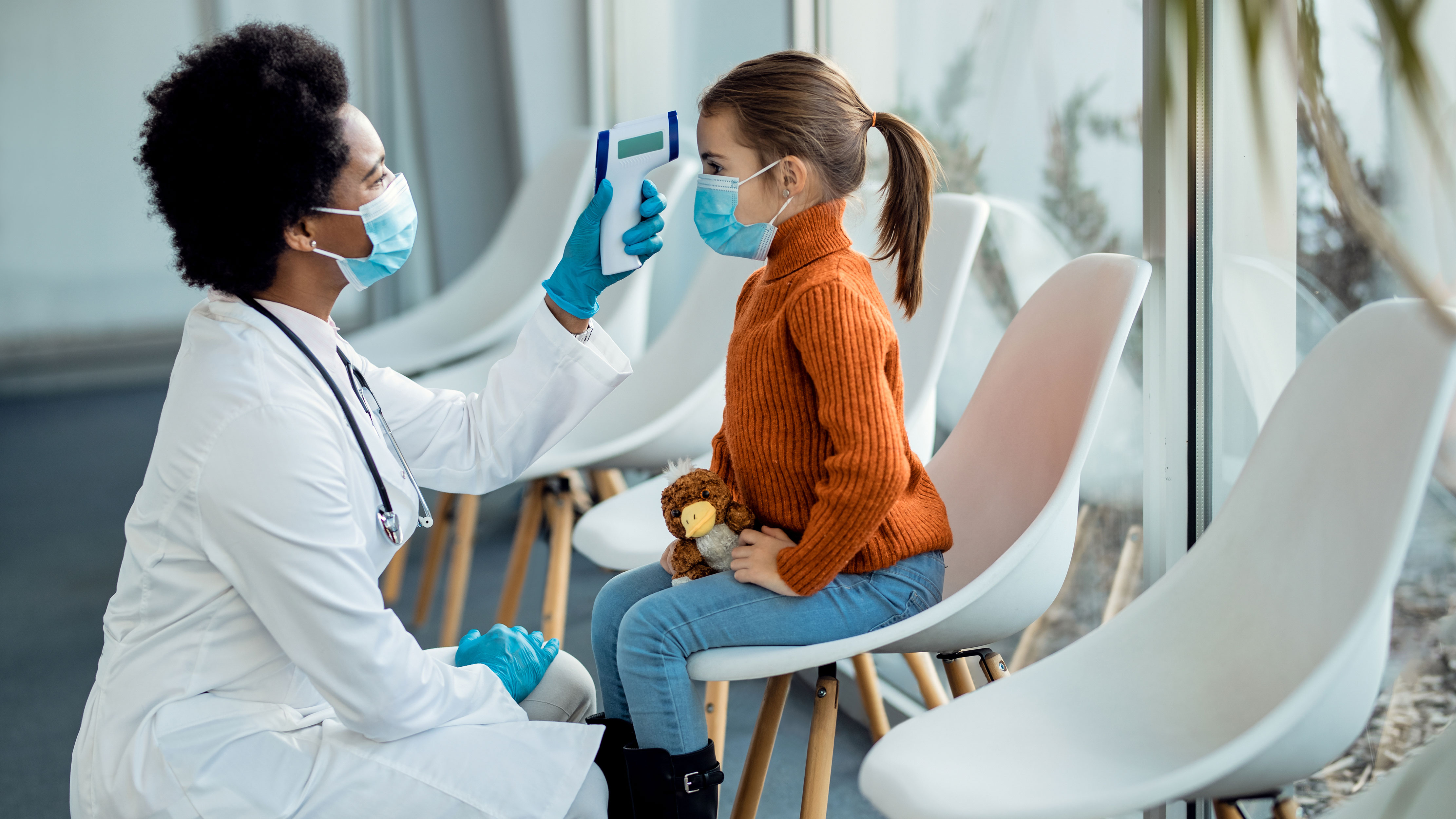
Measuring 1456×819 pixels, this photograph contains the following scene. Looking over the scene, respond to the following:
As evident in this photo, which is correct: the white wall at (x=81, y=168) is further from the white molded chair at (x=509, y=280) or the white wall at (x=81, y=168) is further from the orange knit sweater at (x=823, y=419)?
the orange knit sweater at (x=823, y=419)

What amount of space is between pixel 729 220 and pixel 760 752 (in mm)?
597

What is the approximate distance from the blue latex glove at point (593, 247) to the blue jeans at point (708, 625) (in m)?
0.40

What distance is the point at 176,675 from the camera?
100 centimetres

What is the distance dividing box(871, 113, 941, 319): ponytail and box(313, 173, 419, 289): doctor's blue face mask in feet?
1.74

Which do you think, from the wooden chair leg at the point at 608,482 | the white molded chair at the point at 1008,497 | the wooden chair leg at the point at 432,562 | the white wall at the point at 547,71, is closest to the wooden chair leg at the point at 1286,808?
the white molded chair at the point at 1008,497

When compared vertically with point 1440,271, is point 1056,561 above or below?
below

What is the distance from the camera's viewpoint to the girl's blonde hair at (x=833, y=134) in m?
1.23

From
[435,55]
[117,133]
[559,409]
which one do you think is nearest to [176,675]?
[559,409]

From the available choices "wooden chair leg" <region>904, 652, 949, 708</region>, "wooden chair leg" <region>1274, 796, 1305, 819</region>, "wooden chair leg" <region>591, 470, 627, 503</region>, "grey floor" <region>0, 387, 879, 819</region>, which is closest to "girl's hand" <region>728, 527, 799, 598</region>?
"wooden chair leg" <region>1274, 796, 1305, 819</region>

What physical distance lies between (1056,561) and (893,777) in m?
0.36

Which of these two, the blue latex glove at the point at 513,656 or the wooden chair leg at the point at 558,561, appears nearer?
the blue latex glove at the point at 513,656

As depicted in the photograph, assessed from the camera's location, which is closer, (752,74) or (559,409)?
(752,74)

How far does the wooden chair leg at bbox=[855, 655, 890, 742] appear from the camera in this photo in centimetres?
162

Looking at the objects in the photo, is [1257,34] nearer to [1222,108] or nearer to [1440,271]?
[1440,271]
